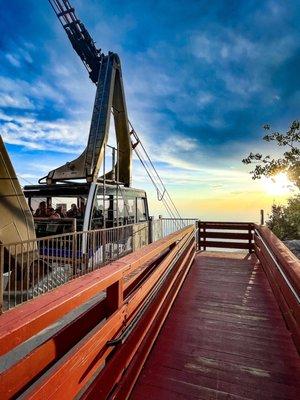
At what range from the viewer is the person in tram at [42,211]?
9398mm

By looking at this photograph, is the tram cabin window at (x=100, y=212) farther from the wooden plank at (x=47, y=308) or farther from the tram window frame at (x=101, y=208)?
the wooden plank at (x=47, y=308)

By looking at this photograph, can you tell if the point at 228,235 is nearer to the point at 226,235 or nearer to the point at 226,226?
the point at 226,235

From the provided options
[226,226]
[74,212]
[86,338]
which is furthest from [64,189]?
[86,338]

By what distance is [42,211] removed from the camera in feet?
31.0

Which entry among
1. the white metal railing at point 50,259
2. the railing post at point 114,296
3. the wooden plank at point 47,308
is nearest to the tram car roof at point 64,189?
the white metal railing at point 50,259

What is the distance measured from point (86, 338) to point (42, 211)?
8321 mm

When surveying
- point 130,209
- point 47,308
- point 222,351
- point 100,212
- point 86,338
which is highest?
point 130,209

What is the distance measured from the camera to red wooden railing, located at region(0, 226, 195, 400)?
1313 mm

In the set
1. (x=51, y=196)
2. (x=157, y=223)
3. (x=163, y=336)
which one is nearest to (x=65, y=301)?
(x=163, y=336)

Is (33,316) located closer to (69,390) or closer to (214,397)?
(69,390)

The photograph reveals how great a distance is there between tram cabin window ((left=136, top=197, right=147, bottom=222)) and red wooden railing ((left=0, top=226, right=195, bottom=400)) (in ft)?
27.7

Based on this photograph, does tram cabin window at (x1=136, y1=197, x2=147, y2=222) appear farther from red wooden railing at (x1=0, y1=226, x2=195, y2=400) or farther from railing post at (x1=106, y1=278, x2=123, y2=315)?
railing post at (x1=106, y1=278, x2=123, y2=315)

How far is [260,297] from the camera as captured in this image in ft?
16.8

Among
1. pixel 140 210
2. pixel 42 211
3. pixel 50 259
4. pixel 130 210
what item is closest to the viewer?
pixel 50 259
